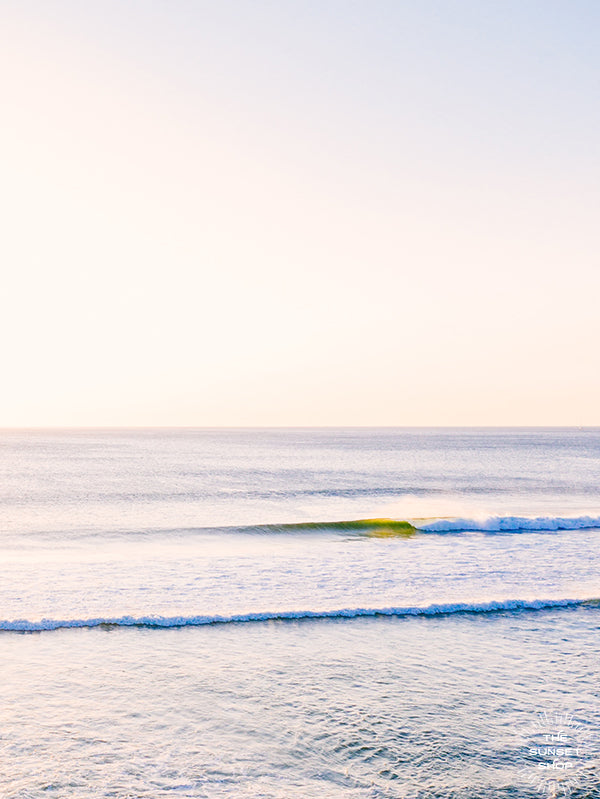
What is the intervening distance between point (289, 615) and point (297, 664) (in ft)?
10.7

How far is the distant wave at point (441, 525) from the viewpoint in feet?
97.8

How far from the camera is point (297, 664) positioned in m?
11.7

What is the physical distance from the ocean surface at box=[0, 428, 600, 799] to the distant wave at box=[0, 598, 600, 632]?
0.19 feet

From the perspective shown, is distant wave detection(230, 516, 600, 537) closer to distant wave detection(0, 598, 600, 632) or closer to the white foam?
the white foam

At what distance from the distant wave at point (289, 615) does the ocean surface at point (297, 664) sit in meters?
0.06

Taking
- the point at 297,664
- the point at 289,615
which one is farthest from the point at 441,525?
the point at 297,664

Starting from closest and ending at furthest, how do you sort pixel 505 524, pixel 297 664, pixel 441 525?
pixel 297 664 < pixel 441 525 < pixel 505 524

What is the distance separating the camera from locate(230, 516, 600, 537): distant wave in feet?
97.8

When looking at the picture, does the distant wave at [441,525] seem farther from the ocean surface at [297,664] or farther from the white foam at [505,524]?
the ocean surface at [297,664]

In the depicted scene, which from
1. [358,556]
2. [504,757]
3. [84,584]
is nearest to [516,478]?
[358,556]

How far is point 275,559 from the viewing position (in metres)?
22.4

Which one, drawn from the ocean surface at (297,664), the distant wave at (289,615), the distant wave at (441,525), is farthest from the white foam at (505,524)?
the distant wave at (289,615)

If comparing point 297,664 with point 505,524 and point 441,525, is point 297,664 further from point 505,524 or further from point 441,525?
point 505,524

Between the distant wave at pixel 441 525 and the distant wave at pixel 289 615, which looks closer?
the distant wave at pixel 289 615
